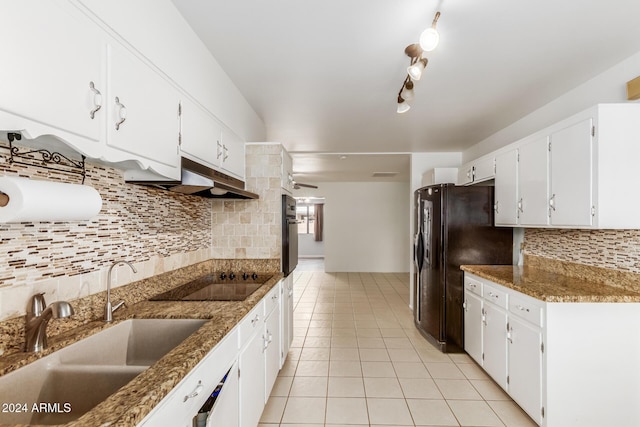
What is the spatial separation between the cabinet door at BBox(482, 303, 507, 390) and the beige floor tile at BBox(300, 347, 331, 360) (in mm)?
1489

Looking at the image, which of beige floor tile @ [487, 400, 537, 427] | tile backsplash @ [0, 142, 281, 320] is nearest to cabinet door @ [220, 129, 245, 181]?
tile backsplash @ [0, 142, 281, 320]

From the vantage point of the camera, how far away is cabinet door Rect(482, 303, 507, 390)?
2.50 metres

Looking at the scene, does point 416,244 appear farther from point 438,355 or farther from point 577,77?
point 577,77

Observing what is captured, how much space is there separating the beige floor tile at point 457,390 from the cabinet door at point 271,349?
1381 millimetres

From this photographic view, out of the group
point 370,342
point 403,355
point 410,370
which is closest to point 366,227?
point 370,342

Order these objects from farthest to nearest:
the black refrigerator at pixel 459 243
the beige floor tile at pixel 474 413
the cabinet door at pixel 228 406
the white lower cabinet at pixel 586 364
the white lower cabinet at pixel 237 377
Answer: the black refrigerator at pixel 459 243 < the beige floor tile at pixel 474 413 < the white lower cabinet at pixel 586 364 < the cabinet door at pixel 228 406 < the white lower cabinet at pixel 237 377

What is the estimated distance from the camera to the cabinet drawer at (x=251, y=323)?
1694 millimetres

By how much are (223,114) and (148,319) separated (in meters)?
1.54

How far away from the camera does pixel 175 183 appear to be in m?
1.75

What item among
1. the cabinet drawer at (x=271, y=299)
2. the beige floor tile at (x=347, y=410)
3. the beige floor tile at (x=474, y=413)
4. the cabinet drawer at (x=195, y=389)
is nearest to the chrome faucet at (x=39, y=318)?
the cabinet drawer at (x=195, y=389)

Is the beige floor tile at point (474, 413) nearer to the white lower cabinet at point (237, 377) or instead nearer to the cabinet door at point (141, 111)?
the white lower cabinet at point (237, 377)

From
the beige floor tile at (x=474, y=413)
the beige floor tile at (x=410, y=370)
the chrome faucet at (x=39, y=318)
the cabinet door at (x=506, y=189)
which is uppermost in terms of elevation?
the cabinet door at (x=506, y=189)

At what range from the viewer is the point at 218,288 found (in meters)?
2.33

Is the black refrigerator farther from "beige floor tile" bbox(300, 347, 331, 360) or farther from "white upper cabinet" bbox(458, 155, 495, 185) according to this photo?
"beige floor tile" bbox(300, 347, 331, 360)
